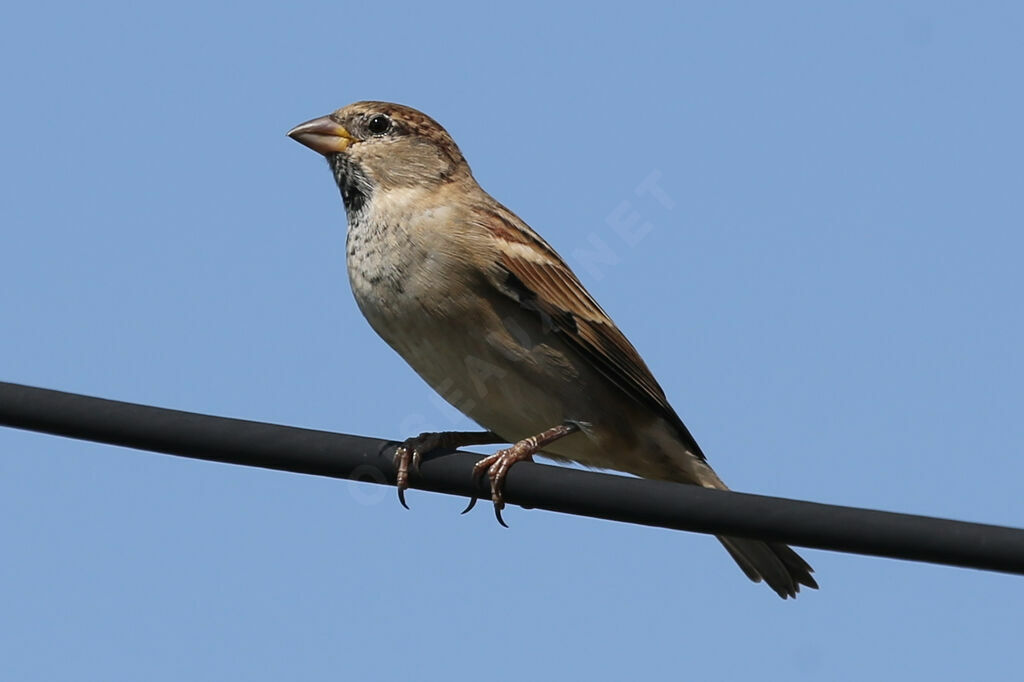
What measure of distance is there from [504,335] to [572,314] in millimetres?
467

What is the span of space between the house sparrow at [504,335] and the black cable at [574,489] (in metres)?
1.60

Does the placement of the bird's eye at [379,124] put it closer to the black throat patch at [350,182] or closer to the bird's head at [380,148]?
the bird's head at [380,148]

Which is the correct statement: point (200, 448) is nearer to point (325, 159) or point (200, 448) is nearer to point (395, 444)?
point (395, 444)

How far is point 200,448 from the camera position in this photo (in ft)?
14.0

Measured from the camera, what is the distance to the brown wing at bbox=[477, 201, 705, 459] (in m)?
6.66

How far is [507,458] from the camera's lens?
6109 millimetres

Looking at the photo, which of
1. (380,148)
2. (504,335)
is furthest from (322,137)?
(504,335)

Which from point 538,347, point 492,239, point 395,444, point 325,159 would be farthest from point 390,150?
point 395,444

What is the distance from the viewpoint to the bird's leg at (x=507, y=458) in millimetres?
5555

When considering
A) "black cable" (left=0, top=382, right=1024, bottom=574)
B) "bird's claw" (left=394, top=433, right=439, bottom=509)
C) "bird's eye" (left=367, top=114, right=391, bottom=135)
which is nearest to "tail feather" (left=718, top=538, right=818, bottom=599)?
"bird's claw" (left=394, top=433, right=439, bottom=509)

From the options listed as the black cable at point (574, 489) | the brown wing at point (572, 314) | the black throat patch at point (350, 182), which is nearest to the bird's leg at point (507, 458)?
the brown wing at point (572, 314)

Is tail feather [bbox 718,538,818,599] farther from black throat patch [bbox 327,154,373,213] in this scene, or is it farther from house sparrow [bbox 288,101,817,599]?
black throat patch [bbox 327,154,373,213]

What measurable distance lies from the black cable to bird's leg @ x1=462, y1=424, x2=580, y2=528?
2.20 ft

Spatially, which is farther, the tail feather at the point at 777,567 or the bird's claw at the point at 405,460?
the tail feather at the point at 777,567
